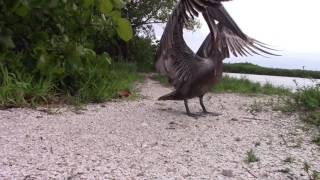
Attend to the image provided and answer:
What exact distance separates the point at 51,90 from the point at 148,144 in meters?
2.07

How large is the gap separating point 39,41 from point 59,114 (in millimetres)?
1079

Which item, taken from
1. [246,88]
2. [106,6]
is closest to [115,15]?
[106,6]

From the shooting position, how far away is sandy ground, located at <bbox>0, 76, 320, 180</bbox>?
2.79 metres

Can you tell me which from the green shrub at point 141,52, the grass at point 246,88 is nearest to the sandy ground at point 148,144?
the grass at point 246,88

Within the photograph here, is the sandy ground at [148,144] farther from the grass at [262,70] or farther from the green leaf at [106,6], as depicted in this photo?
the grass at [262,70]

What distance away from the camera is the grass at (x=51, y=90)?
4684 mm

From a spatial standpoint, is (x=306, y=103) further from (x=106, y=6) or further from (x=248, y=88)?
(x=248, y=88)

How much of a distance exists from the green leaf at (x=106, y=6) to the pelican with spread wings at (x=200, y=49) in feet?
1.87

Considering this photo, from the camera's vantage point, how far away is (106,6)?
4.75 meters

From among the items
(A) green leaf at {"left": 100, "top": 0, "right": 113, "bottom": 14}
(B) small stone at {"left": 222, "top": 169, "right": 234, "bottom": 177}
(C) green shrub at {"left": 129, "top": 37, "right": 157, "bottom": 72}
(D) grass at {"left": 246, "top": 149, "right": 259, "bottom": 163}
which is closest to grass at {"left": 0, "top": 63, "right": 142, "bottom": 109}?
(A) green leaf at {"left": 100, "top": 0, "right": 113, "bottom": 14}

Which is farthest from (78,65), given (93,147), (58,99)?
(93,147)

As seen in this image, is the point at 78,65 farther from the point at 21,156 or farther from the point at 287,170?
the point at 287,170

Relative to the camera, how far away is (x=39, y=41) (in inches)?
203

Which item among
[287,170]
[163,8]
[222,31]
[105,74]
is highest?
[163,8]
